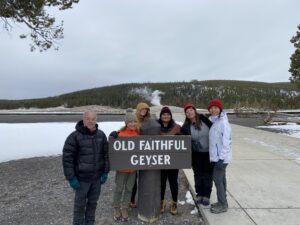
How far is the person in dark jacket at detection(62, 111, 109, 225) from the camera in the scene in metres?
3.90

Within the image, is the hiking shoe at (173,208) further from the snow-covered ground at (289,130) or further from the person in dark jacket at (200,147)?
the snow-covered ground at (289,130)

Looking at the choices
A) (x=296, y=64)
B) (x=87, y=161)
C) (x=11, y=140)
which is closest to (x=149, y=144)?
(x=87, y=161)

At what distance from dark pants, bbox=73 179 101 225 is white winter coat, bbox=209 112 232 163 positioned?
156 cm

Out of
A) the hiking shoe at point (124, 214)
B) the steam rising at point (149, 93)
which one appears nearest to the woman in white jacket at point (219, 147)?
the hiking shoe at point (124, 214)

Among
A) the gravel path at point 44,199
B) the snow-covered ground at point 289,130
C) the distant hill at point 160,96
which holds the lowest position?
the gravel path at point 44,199

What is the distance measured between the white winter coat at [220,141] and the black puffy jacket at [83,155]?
1.51m

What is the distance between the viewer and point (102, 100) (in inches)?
2352

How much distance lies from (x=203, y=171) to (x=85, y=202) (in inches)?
→ 68.3

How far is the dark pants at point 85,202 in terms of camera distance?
13.4 feet

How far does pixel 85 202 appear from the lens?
4.19 m

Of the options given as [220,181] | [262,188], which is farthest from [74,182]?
[262,188]

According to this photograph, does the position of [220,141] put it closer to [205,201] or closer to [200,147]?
[200,147]

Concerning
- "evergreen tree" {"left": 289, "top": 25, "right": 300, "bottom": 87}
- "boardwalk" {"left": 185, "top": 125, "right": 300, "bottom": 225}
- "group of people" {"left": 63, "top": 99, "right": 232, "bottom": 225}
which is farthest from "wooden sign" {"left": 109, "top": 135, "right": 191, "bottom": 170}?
"evergreen tree" {"left": 289, "top": 25, "right": 300, "bottom": 87}

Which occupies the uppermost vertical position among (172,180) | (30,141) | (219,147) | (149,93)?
(149,93)
